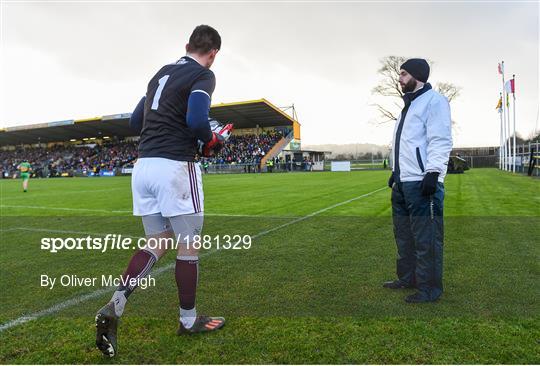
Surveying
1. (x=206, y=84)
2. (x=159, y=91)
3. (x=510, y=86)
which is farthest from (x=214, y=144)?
(x=510, y=86)

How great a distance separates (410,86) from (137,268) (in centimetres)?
287

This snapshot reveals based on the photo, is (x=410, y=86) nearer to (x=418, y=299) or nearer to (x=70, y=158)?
(x=418, y=299)

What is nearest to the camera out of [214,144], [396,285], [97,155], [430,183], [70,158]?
[214,144]

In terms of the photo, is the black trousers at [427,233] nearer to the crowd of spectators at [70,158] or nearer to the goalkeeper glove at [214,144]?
the goalkeeper glove at [214,144]

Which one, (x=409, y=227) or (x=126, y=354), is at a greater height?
(x=409, y=227)

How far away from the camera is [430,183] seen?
3.42 m

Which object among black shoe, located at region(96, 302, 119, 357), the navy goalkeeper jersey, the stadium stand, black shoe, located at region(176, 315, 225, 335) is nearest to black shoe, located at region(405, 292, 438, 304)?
black shoe, located at region(176, 315, 225, 335)

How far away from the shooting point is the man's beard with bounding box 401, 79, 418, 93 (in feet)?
12.1

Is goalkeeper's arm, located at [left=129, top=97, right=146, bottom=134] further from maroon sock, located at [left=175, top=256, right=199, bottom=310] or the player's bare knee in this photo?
maroon sock, located at [left=175, top=256, right=199, bottom=310]

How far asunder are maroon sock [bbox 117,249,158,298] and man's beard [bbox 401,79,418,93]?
2.70m

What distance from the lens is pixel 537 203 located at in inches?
396

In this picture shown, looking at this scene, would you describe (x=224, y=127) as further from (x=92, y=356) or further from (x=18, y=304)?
(x=18, y=304)

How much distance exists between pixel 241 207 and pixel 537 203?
24.9ft

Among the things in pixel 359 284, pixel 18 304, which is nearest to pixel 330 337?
pixel 359 284
